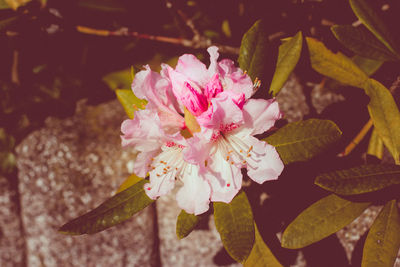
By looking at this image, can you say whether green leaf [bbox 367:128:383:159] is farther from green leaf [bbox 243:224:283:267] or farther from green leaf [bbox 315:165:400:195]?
green leaf [bbox 243:224:283:267]

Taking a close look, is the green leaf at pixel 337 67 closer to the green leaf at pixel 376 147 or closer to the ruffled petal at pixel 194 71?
the green leaf at pixel 376 147

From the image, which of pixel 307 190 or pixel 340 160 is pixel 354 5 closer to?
pixel 340 160

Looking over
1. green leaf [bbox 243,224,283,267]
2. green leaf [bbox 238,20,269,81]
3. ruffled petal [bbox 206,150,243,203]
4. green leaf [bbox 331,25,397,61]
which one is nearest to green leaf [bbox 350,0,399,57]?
green leaf [bbox 331,25,397,61]

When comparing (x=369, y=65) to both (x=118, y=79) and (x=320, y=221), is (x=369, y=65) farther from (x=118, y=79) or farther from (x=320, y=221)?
(x=118, y=79)

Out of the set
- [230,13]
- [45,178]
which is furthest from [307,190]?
[45,178]

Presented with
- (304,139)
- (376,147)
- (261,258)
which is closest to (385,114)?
(376,147)

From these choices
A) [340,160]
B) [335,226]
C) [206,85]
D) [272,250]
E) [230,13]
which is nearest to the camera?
[206,85]
